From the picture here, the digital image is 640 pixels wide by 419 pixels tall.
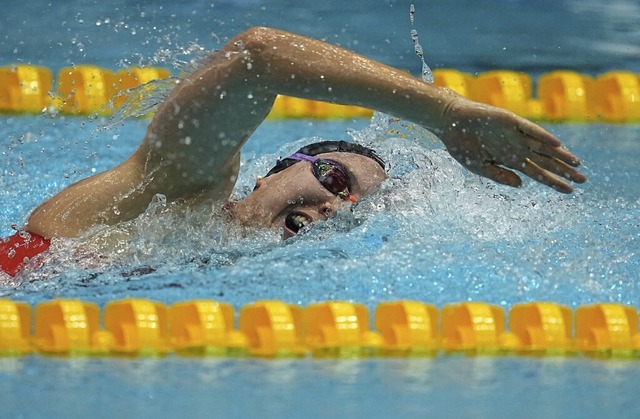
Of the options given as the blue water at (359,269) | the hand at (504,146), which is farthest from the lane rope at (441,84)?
the hand at (504,146)

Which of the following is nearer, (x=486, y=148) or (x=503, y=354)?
(x=486, y=148)

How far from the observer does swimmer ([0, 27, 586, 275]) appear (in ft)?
5.73

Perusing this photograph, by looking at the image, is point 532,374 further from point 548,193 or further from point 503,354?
point 548,193

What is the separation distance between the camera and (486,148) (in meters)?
1.75

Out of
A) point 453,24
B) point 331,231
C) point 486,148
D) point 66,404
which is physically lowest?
point 66,404

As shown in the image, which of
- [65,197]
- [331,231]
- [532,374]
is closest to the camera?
[532,374]

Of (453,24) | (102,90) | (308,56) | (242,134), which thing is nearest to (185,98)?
(242,134)

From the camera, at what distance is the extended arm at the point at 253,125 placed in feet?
5.70

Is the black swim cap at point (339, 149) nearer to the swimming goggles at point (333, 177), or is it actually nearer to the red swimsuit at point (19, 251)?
the swimming goggles at point (333, 177)

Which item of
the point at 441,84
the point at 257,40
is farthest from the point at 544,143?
the point at 441,84

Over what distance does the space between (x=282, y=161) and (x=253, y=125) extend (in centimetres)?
40

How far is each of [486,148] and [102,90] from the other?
2281mm

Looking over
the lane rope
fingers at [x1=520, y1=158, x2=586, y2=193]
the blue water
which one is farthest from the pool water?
the lane rope

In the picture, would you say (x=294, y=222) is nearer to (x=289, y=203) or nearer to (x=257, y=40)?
(x=289, y=203)
